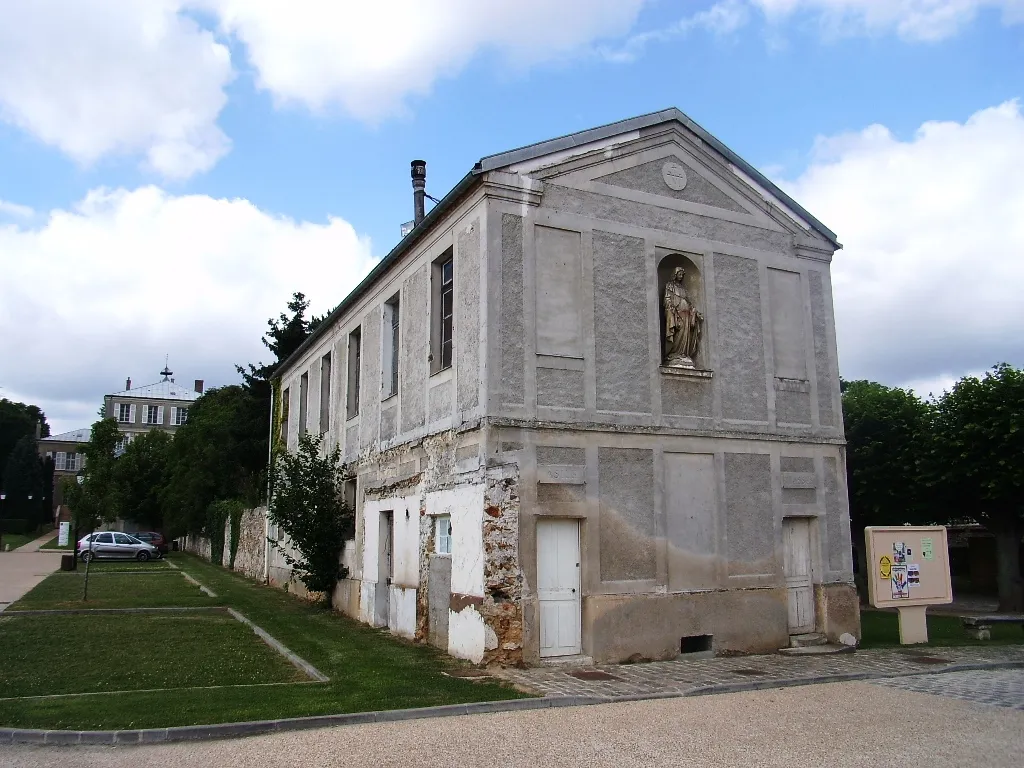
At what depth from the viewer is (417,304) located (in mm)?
14812

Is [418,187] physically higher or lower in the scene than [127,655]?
higher

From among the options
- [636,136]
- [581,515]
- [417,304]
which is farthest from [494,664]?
[636,136]

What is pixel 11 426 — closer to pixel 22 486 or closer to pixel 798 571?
pixel 22 486

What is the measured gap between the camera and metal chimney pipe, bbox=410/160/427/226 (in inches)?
803

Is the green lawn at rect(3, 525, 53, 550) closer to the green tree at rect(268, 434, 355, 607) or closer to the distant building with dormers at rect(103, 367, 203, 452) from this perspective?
the distant building with dormers at rect(103, 367, 203, 452)

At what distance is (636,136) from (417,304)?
186 inches

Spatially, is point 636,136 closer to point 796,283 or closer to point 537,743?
point 796,283

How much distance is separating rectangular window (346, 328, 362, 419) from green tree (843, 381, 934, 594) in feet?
46.3

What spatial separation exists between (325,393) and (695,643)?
12.3 m

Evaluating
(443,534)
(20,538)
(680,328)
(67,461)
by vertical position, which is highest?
(67,461)

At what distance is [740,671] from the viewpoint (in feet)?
36.0

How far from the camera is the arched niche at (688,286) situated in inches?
530

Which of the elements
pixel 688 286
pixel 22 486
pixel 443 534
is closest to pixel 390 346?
pixel 443 534

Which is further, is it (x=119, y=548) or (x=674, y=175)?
(x=119, y=548)
